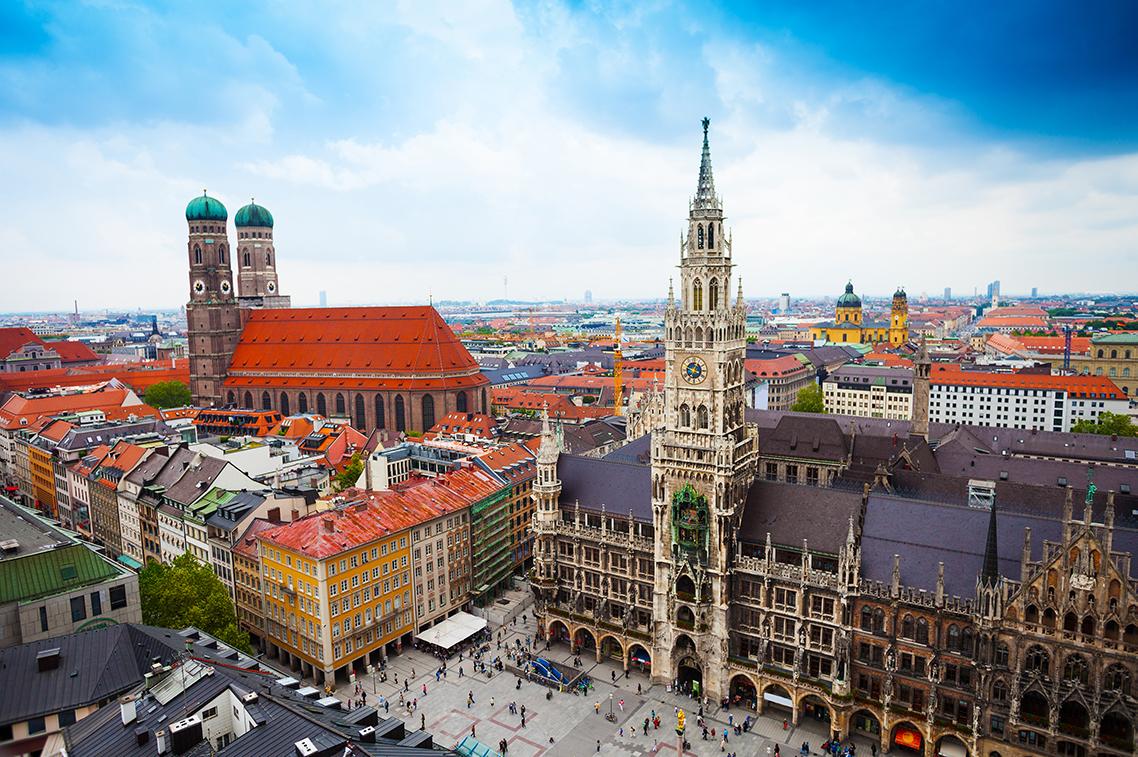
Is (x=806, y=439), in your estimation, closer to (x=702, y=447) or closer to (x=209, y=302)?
(x=702, y=447)

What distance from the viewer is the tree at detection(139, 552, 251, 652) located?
2576 inches

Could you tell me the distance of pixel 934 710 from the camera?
188 feet

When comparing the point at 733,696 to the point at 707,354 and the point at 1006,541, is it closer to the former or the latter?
the point at 1006,541

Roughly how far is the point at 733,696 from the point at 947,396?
13154 centimetres

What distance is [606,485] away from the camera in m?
79.3

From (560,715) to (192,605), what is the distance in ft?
111

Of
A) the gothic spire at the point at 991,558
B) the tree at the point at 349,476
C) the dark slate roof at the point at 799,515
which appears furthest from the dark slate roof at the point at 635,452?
the gothic spire at the point at 991,558

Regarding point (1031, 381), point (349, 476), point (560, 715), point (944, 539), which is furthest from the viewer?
A: point (1031, 381)

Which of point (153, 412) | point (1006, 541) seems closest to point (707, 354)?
point (1006, 541)

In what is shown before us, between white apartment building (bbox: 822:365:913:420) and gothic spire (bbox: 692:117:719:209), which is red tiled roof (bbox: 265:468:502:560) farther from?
white apartment building (bbox: 822:365:913:420)

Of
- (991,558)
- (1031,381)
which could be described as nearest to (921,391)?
(991,558)

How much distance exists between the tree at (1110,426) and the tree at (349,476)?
4633 inches

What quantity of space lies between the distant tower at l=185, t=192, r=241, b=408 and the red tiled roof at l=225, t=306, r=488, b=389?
470cm

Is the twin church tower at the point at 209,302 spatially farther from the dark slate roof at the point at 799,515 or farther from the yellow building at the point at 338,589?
the dark slate roof at the point at 799,515
